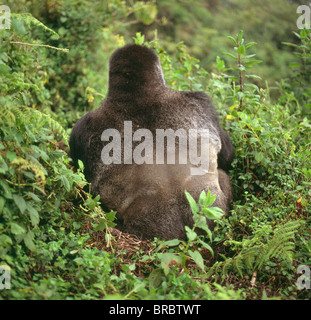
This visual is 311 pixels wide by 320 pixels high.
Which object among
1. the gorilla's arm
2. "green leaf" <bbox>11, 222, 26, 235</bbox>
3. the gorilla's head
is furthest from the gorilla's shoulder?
"green leaf" <bbox>11, 222, 26, 235</bbox>

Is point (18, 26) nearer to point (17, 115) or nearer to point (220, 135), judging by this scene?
point (17, 115)

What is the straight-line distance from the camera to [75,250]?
7.55 feet

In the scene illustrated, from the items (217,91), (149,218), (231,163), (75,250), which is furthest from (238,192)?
(75,250)

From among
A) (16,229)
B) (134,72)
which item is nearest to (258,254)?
(16,229)

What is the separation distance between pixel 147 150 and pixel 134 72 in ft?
2.20

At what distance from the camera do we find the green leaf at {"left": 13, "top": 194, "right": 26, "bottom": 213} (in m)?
2.06

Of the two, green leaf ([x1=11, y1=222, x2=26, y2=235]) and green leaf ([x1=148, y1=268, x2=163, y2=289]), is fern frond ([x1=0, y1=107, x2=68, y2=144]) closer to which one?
green leaf ([x1=11, y1=222, x2=26, y2=235])

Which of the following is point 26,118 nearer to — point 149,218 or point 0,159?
point 0,159

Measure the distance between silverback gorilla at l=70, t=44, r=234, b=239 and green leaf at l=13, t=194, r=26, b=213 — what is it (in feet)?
3.18

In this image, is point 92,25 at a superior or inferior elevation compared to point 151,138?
superior

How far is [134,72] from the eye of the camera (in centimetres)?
→ 314

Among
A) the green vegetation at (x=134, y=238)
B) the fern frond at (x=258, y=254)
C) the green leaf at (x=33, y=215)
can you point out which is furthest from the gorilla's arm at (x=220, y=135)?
the green leaf at (x=33, y=215)
